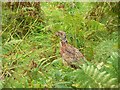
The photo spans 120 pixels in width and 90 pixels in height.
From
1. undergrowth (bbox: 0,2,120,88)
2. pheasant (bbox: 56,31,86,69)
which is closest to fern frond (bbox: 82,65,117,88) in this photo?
undergrowth (bbox: 0,2,120,88)

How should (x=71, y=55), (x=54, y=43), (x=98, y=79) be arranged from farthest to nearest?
(x=54, y=43), (x=71, y=55), (x=98, y=79)

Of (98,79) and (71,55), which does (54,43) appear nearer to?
(71,55)

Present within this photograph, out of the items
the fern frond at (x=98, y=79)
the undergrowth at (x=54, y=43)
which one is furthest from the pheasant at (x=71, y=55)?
the fern frond at (x=98, y=79)

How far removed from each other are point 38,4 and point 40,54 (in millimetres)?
1183

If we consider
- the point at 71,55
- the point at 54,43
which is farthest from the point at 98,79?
the point at 54,43

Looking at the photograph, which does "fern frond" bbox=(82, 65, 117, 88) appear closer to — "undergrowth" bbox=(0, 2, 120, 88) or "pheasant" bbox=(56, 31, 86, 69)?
"undergrowth" bbox=(0, 2, 120, 88)

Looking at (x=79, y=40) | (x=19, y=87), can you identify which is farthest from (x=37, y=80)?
(x=79, y=40)

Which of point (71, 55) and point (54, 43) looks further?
point (54, 43)

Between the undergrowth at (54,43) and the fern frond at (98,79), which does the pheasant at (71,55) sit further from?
the fern frond at (98,79)

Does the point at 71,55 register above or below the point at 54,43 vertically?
above

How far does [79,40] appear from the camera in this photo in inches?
157

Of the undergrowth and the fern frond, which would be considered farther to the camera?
the undergrowth

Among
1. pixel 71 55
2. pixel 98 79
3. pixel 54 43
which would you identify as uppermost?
pixel 98 79

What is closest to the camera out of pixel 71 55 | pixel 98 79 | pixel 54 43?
pixel 98 79
